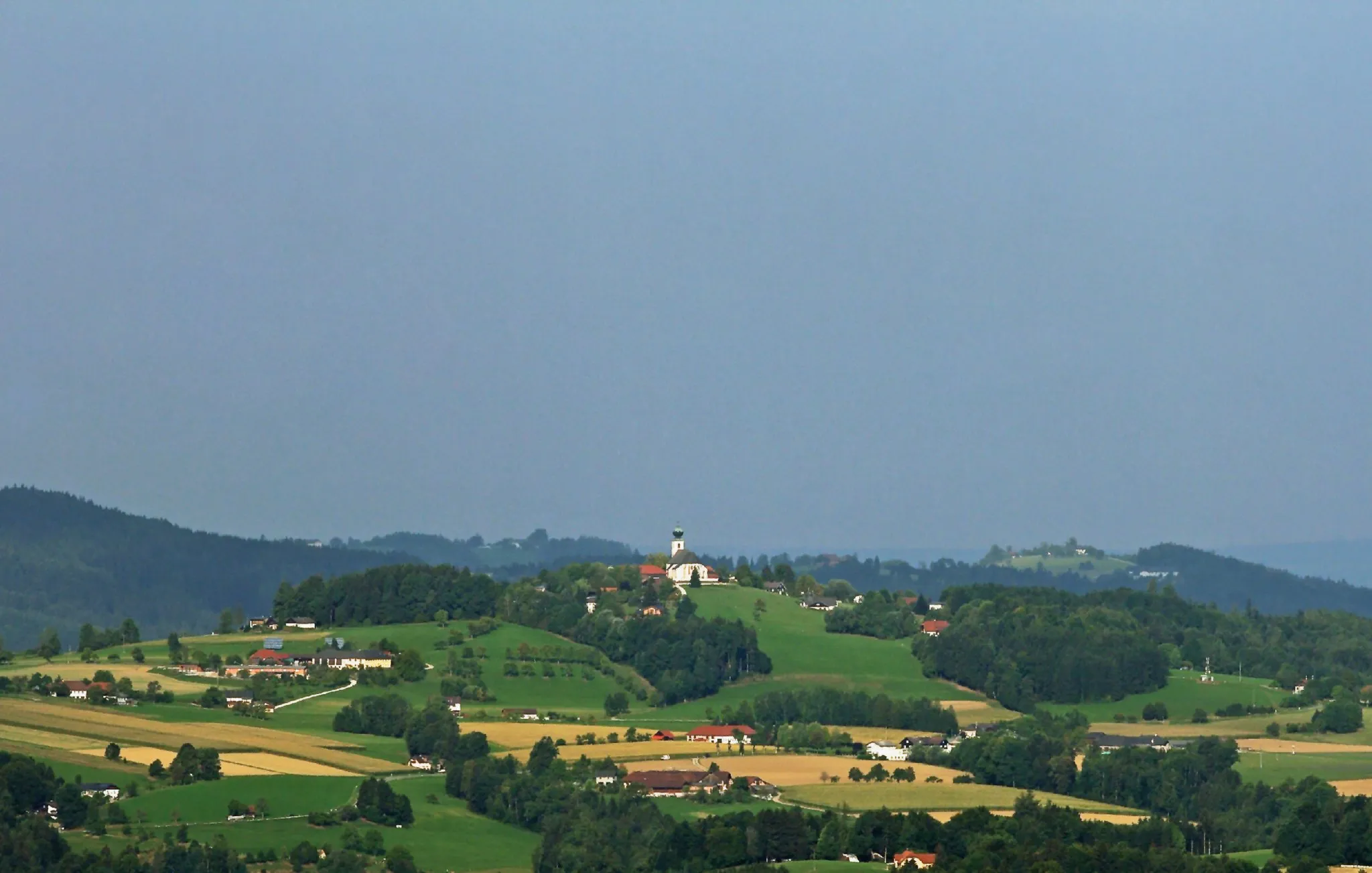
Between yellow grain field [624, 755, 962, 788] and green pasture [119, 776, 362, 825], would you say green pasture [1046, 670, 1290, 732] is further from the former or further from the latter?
green pasture [119, 776, 362, 825]

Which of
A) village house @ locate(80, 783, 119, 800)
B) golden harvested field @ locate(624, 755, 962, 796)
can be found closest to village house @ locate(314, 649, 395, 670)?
golden harvested field @ locate(624, 755, 962, 796)

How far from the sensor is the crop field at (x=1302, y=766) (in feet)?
413

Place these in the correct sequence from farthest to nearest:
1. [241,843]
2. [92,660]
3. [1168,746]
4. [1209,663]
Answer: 1. [1209,663]
2. [92,660]
3. [1168,746]
4. [241,843]

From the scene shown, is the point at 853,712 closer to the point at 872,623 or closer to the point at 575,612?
the point at 575,612

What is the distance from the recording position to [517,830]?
11250 centimetres

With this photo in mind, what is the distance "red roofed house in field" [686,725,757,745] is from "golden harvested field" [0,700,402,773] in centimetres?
2242

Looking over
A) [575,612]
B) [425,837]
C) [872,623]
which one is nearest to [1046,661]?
[872,623]

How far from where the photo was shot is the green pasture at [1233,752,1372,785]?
125938 mm

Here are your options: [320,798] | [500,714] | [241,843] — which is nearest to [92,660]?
[500,714]

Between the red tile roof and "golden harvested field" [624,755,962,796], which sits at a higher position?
the red tile roof

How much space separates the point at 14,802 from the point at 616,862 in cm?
2623

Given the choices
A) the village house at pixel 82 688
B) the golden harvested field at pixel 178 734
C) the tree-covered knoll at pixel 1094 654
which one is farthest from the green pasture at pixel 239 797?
the tree-covered knoll at pixel 1094 654

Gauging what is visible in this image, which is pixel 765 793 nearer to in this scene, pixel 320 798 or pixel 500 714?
pixel 320 798

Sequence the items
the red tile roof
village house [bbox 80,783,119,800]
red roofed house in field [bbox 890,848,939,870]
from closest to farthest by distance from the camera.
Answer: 1. red roofed house in field [bbox 890,848,939,870]
2. village house [bbox 80,783,119,800]
3. the red tile roof
